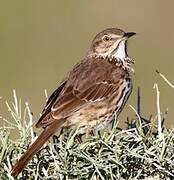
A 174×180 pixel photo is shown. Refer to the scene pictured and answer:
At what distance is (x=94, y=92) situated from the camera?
20.4ft

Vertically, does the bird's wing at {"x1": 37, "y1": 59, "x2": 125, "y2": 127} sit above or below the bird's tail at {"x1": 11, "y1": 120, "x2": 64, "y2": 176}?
below

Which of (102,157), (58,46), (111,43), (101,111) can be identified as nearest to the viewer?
(102,157)

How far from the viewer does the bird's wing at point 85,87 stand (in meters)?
5.89

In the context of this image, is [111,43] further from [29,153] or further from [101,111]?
[29,153]

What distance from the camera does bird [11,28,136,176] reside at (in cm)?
574

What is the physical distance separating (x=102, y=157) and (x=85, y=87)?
2.20 m

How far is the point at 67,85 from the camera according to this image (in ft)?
20.0

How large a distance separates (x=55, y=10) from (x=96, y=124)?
921 cm

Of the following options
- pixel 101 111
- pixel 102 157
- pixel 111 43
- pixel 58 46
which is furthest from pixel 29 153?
pixel 58 46

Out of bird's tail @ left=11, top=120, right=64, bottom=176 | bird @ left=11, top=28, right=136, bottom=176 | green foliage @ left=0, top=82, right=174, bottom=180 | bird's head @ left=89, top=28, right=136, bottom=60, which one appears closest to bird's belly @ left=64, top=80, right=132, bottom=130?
bird @ left=11, top=28, right=136, bottom=176

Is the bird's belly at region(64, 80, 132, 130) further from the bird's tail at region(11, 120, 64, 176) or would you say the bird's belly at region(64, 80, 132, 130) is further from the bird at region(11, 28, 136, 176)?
the bird's tail at region(11, 120, 64, 176)

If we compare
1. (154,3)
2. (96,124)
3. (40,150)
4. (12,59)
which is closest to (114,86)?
(96,124)

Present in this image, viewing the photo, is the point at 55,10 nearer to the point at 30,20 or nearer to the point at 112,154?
the point at 30,20

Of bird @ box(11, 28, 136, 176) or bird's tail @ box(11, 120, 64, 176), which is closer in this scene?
bird's tail @ box(11, 120, 64, 176)
